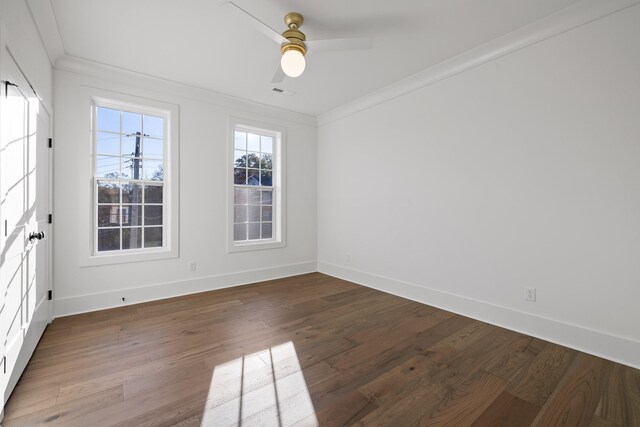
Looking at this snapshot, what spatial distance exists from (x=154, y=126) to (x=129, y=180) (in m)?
0.76

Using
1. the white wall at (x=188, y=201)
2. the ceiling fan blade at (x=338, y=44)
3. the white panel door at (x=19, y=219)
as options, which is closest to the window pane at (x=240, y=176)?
the white wall at (x=188, y=201)

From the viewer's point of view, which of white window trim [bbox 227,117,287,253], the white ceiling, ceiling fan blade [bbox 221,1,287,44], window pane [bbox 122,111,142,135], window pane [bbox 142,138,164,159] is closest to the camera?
ceiling fan blade [bbox 221,1,287,44]

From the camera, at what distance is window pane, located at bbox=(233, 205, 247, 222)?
429 cm

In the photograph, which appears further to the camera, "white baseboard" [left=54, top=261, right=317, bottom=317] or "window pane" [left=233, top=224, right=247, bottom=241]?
"window pane" [left=233, top=224, right=247, bottom=241]

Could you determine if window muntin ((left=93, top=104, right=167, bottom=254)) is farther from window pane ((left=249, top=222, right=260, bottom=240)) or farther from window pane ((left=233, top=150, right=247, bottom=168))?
window pane ((left=249, top=222, right=260, bottom=240))

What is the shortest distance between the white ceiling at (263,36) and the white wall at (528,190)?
17.4 inches

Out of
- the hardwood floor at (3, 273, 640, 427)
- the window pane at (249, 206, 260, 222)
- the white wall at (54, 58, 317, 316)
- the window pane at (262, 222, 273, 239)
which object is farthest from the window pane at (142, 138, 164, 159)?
the hardwood floor at (3, 273, 640, 427)

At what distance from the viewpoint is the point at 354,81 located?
3576mm

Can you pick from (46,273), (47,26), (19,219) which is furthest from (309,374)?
(47,26)

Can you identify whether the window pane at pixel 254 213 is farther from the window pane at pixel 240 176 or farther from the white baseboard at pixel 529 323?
the white baseboard at pixel 529 323

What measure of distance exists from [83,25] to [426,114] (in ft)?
11.5

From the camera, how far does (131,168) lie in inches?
138

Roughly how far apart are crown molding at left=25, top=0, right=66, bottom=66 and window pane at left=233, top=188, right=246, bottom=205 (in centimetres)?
232

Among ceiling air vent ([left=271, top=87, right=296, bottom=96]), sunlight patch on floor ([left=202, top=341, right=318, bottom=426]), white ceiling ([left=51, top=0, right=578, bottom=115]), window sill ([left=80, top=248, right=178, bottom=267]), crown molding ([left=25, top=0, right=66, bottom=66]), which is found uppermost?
ceiling air vent ([left=271, top=87, right=296, bottom=96])
